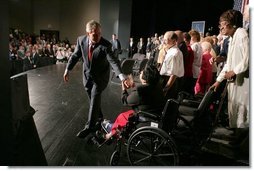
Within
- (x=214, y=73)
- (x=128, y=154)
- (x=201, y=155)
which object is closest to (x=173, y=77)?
(x=201, y=155)

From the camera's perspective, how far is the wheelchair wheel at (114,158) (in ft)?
7.74

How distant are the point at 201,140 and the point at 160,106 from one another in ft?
1.76

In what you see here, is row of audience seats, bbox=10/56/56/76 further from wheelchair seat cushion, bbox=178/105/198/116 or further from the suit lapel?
wheelchair seat cushion, bbox=178/105/198/116

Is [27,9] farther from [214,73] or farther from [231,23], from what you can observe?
[214,73]

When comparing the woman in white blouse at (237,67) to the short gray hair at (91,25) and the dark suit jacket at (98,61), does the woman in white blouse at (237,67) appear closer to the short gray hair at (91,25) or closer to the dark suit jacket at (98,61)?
the dark suit jacket at (98,61)

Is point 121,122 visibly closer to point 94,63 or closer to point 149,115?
point 149,115

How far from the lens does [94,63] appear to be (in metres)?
2.85

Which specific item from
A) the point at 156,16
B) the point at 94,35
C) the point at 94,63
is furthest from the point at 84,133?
the point at 156,16

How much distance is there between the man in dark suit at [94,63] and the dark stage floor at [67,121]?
9.5 inches

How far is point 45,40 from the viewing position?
10.8 ft

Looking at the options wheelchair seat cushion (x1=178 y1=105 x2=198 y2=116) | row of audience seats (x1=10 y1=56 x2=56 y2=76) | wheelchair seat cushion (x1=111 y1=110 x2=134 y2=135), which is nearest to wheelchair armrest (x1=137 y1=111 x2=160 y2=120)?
wheelchair seat cushion (x1=111 y1=110 x2=134 y2=135)

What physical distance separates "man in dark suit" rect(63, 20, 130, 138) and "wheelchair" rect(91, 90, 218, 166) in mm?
422

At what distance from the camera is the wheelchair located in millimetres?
2242

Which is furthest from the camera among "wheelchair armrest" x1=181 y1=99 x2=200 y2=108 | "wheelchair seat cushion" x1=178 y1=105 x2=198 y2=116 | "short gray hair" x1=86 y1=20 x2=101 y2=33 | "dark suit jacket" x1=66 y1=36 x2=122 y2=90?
"wheelchair armrest" x1=181 y1=99 x2=200 y2=108
